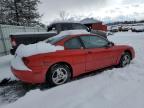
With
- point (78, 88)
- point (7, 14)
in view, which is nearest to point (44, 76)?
point (78, 88)

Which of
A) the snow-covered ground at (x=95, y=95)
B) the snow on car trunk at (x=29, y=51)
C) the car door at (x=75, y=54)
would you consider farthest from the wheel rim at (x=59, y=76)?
the snow on car trunk at (x=29, y=51)

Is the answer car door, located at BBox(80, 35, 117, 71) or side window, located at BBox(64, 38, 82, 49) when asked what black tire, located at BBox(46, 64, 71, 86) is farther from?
car door, located at BBox(80, 35, 117, 71)

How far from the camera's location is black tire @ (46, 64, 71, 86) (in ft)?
16.9

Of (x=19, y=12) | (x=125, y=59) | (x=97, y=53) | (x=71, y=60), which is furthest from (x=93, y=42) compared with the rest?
(x=19, y=12)

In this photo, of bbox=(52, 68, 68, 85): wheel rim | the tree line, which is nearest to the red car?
bbox=(52, 68, 68, 85): wheel rim

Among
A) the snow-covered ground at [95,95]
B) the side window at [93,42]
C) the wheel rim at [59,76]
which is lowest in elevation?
the snow-covered ground at [95,95]

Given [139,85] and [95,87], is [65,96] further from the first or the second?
[139,85]

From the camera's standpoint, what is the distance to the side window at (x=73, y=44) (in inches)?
220

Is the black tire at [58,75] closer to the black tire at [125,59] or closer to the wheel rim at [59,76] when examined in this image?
the wheel rim at [59,76]

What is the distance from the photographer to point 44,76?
16.6 feet

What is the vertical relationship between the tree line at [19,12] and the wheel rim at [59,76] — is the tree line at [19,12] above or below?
above

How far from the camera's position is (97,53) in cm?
603

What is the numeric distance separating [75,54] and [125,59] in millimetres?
→ 2275

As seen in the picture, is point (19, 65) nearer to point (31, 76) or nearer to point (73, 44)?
point (31, 76)
